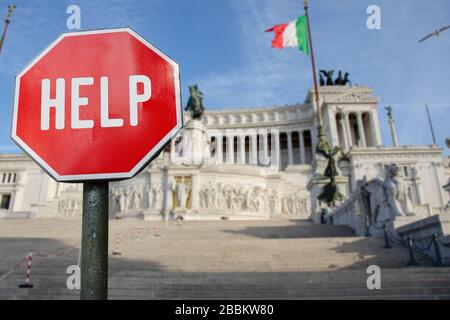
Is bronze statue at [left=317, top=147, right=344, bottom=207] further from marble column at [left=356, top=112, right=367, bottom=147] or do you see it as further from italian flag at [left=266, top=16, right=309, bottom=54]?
marble column at [left=356, top=112, right=367, bottom=147]

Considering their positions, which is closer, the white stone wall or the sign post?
the sign post

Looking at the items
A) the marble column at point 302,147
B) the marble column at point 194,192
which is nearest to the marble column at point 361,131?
the marble column at point 302,147

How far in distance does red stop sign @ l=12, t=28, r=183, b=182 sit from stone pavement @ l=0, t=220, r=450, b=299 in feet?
21.8

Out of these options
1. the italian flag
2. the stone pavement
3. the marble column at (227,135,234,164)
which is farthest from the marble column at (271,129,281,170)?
the stone pavement

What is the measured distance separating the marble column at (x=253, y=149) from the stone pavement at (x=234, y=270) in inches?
2393

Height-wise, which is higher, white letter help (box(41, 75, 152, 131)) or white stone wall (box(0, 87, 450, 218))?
white stone wall (box(0, 87, 450, 218))

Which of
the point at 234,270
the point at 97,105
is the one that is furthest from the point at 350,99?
the point at 97,105

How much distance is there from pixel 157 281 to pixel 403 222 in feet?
30.5

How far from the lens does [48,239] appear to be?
55.7 ft

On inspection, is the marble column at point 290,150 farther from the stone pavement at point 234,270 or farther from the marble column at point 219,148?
the stone pavement at point 234,270

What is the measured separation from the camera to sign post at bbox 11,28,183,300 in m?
1.64

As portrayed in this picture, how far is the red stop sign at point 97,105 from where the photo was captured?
5.48 ft

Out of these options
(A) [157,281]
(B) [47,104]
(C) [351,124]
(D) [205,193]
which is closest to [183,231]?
(A) [157,281]

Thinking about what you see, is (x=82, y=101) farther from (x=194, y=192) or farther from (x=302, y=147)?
(x=302, y=147)
